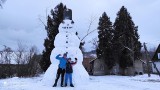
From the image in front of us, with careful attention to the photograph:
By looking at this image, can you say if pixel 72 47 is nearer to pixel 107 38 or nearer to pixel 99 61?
pixel 107 38

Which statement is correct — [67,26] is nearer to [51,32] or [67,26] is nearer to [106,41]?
[51,32]

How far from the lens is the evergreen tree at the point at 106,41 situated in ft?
163

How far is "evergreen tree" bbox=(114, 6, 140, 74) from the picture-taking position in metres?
48.2

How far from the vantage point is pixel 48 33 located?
38.2 meters

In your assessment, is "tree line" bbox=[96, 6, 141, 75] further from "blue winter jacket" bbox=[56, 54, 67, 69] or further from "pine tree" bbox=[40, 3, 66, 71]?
"blue winter jacket" bbox=[56, 54, 67, 69]

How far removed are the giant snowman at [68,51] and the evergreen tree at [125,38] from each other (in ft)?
101

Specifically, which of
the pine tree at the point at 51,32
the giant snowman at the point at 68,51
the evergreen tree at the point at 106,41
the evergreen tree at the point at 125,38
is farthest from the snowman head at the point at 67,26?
the evergreen tree at the point at 106,41

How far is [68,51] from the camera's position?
1645 centimetres

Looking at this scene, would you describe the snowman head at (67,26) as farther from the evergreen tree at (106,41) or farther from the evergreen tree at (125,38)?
the evergreen tree at (106,41)

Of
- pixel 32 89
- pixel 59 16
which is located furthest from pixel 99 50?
pixel 32 89

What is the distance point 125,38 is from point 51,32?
17.0 m

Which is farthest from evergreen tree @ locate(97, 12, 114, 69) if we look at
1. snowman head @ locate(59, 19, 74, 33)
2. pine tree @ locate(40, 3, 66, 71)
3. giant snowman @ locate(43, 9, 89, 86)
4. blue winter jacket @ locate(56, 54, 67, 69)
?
blue winter jacket @ locate(56, 54, 67, 69)

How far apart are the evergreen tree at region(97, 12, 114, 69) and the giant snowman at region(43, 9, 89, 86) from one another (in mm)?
32529

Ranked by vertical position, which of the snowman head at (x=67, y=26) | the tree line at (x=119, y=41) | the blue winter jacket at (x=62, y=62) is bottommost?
the blue winter jacket at (x=62, y=62)
